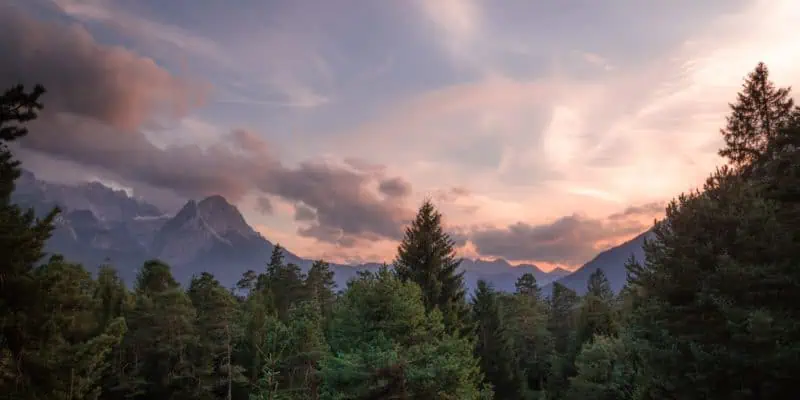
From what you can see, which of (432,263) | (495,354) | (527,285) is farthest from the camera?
(527,285)

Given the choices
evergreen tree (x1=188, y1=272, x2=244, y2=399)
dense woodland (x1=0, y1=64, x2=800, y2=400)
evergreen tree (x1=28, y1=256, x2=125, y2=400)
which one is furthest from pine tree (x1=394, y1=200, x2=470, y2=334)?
evergreen tree (x1=188, y1=272, x2=244, y2=399)

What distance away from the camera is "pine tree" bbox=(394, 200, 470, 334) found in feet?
94.0

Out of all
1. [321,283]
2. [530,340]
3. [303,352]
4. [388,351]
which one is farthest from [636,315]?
[321,283]

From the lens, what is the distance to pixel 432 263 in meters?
29.1

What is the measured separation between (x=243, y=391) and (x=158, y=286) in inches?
890

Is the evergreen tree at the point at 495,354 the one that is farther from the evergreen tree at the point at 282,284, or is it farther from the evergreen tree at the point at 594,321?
the evergreen tree at the point at 282,284

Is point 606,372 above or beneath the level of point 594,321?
beneath

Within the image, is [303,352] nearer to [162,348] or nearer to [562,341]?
[162,348]

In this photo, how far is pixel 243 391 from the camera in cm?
4956

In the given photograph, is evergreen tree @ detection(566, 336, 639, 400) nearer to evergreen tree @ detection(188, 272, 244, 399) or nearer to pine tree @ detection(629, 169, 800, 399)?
pine tree @ detection(629, 169, 800, 399)

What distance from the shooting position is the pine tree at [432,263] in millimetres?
28641

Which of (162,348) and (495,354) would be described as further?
(495,354)

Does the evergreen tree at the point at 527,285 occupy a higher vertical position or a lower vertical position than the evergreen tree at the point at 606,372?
higher

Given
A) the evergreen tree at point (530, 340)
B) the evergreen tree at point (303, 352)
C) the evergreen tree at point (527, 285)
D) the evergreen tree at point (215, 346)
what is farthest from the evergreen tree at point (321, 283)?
the evergreen tree at point (527, 285)
